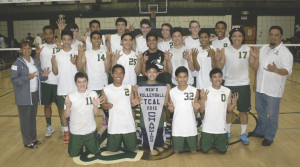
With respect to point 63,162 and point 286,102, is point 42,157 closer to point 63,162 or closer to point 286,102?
point 63,162

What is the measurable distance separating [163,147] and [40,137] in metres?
2.51

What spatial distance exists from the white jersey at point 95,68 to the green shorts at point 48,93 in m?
0.79

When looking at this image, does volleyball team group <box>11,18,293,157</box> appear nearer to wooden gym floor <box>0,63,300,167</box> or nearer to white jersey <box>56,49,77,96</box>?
white jersey <box>56,49,77,96</box>

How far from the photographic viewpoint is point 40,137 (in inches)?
208

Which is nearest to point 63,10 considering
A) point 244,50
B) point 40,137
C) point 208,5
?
point 208,5

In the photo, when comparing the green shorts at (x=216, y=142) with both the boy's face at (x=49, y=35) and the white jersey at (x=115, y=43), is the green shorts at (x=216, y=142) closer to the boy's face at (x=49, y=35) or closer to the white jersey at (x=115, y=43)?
the white jersey at (x=115, y=43)

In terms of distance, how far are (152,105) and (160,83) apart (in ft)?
1.31

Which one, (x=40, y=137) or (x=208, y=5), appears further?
(x=208, y=5)

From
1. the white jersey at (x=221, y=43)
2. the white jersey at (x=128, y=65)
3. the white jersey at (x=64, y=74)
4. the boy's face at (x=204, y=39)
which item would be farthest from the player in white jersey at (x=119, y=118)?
the white jersey at (x=221, y=43)

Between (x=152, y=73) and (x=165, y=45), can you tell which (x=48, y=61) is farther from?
(x=165, y=45)

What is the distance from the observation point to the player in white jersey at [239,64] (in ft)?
15.4

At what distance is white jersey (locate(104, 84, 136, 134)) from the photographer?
4.43 m

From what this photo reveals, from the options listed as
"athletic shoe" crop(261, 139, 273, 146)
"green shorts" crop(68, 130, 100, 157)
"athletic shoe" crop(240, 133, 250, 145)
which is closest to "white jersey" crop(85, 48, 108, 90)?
"green shorts" crop(68, 130, 100, 157)

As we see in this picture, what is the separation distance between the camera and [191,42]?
5422 mm
